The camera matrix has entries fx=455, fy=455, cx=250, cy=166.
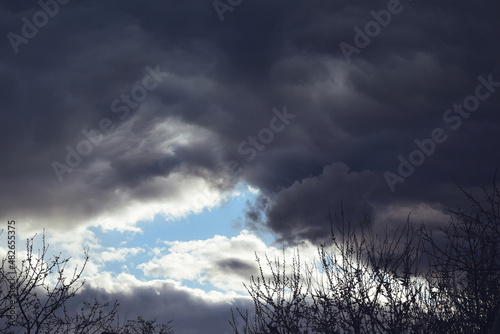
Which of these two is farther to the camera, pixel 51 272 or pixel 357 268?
pixel 51 272

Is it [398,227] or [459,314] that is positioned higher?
[398,227]

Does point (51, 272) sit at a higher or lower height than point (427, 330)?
higher

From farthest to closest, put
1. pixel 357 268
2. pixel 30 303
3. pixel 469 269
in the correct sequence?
pixel 30 303 → pixel 357 268 → pixel 469 269

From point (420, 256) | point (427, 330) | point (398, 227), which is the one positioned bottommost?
point (427, 330)

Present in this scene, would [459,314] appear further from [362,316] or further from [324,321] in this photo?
[324,321]

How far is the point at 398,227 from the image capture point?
13016 millimetres

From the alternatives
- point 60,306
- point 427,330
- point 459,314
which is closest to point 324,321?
point 427,330

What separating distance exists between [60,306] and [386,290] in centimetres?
1075

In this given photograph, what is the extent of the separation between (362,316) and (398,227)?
9.08 feet

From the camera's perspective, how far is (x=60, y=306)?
1548 cm

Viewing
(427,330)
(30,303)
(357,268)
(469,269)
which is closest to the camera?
(469,269)

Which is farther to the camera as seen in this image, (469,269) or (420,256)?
(420,256)

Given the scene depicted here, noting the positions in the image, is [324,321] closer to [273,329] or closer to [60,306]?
[273,329]

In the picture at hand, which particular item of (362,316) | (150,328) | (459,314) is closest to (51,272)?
(362,316)
